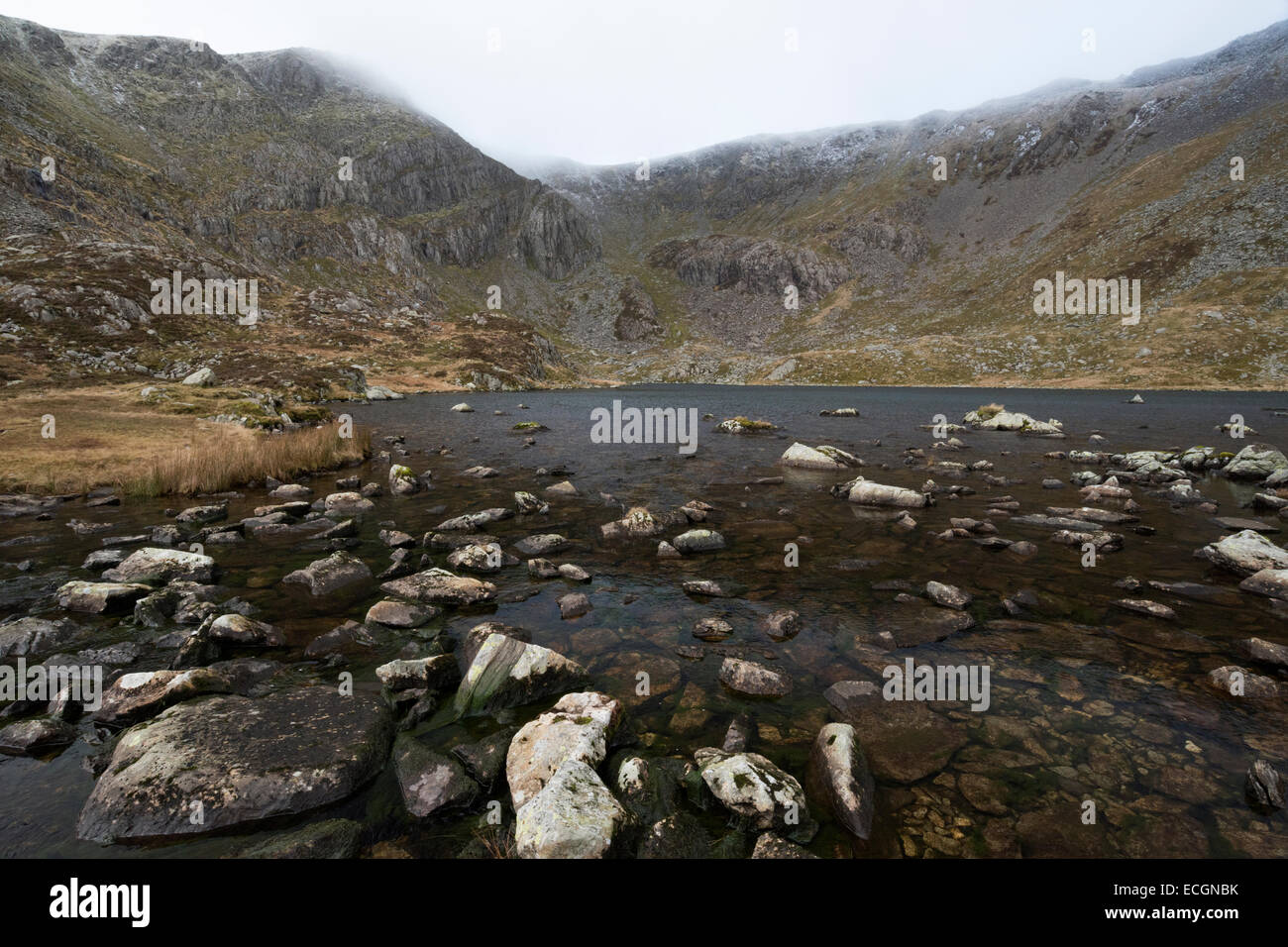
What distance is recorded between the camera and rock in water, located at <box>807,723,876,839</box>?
19.1ft

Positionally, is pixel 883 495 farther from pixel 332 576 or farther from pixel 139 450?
pixel 139 450

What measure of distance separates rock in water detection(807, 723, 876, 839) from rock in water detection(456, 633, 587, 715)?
13.1ft

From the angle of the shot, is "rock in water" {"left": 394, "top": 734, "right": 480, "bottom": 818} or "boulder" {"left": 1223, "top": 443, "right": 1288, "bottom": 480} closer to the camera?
"rock in water" {"left": 394, "top": 734, "right": 480, "bottom": 818}

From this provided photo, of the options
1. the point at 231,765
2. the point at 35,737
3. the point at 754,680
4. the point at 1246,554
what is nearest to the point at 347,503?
the point at 35,737

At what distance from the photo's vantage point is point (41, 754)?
21.3 feet

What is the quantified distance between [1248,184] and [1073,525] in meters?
193

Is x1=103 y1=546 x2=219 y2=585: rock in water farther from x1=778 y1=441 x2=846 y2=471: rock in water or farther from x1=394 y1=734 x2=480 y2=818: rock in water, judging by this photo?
x1=778 y1=441 x2=846 y2=471: rock in water

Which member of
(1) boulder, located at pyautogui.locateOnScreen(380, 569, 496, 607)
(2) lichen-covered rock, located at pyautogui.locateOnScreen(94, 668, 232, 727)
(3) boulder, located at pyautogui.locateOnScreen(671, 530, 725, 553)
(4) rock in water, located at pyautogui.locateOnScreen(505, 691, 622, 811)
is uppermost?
(3) boulder, located at pyautogui.locateOnScreen(671, 530, 725, 553)

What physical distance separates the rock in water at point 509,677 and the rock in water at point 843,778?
399cm

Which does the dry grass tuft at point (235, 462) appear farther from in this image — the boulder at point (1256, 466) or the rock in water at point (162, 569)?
the boulder at point (1256, 466)

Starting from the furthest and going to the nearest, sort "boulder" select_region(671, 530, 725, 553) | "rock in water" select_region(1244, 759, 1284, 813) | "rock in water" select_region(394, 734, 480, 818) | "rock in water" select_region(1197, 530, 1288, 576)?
"boulder" select_region(671, 530, 725, 553) → "rock in water" select_region(1197, 530, 1288, 576) → "rock in water" select_region(394, 734, 480, 818) → "rock in water" select_region(1244, 759, 1284, 813)

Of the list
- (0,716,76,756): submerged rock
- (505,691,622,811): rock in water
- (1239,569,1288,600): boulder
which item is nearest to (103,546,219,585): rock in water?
(0,716,76,756): submerged rock

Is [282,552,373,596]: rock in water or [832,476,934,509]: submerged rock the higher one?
[832,476,934,509]: submerged rock
